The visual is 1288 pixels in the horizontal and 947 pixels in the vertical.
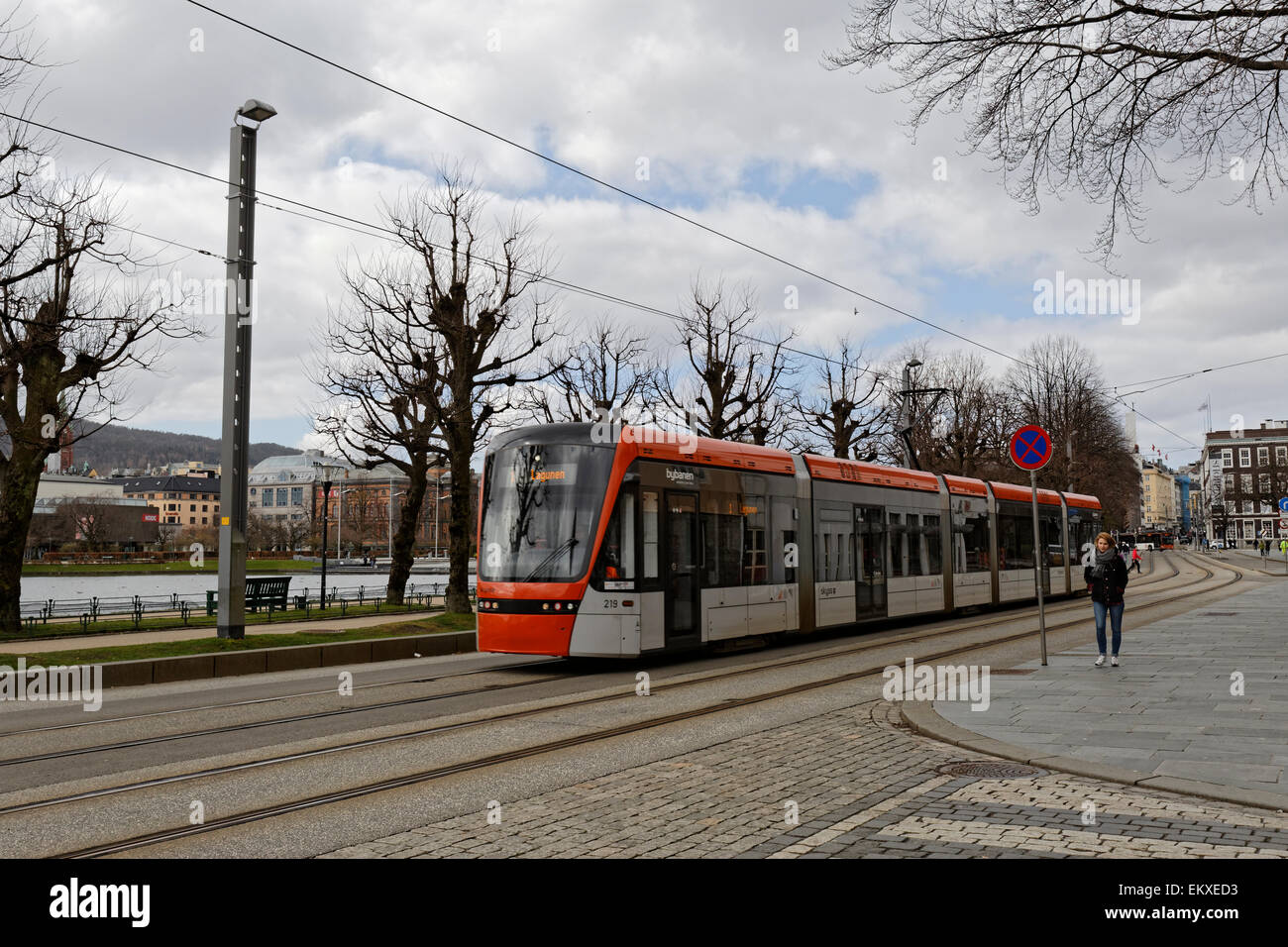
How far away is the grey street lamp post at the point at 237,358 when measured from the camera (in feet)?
52.3

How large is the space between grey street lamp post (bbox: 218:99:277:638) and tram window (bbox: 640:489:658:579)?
6.65 meters

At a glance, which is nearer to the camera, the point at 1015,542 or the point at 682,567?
the point at 682,567

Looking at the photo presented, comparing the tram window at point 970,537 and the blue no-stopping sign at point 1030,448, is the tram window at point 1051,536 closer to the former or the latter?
the tram window at point 970,537

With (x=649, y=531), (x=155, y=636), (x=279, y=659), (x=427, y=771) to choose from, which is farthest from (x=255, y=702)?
(x=155, y=636)

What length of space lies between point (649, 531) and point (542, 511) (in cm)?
151

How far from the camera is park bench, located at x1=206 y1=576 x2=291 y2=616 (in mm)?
25000

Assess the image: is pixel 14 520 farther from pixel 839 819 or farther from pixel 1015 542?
pixel 1015 542

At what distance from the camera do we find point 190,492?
6752 inches

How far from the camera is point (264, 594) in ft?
84.7

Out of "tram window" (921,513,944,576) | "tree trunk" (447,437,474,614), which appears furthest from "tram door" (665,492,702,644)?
"tree trunk" (447,437,474,614)

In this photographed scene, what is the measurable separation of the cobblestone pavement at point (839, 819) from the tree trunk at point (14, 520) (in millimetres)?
18366
